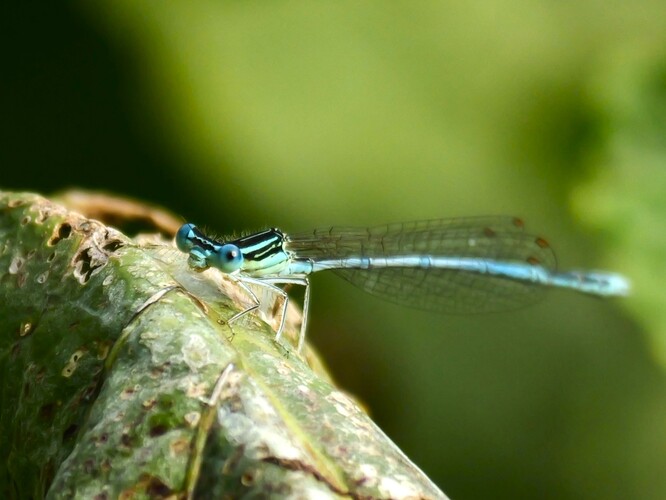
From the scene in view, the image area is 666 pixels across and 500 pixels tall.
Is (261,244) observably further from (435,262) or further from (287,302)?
(435,262)

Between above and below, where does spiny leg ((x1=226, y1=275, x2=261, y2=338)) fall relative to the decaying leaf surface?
above

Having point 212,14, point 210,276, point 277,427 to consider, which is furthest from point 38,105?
point 277,427

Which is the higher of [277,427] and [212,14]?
[212,14]

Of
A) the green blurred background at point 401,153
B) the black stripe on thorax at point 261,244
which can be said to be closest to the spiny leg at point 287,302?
the black stripe on thorax at point 261,244

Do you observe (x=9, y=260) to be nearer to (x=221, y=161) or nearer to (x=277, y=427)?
(x=277, y=427)

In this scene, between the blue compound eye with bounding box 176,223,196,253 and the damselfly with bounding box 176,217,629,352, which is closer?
the blue compound eye with bounding box 176,223,196,253

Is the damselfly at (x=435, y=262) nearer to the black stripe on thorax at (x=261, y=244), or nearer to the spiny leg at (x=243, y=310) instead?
the black stripe on thorax at (x=261, y=244)

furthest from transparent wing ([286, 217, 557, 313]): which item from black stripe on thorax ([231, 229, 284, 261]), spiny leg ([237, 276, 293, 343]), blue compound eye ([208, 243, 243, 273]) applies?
blue compound eye ([208, 243, 243, 273])

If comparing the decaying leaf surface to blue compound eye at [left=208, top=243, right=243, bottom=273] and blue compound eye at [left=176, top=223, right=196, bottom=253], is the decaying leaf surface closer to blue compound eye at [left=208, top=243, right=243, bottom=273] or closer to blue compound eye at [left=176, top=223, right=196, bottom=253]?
blue compound eye at [left=176, top=223, right=196, bottom=253]
